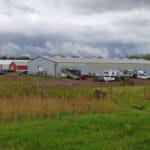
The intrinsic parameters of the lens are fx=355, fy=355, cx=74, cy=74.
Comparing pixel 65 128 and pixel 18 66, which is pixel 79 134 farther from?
pixel 18 66

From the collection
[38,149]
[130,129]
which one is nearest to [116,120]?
[130,129]

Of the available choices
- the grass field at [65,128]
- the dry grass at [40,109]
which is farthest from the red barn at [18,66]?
the grass field at [65,128]

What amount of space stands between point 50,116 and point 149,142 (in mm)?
5556

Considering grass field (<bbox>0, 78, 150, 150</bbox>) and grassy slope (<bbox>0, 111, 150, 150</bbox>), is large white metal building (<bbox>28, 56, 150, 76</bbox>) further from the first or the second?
grassy slope (<bbox>0, 111, 150, 150</bbox>)

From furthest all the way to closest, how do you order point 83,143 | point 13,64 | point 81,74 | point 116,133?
point 13,64 → point 81,74 → point 116,133 → point 83,143

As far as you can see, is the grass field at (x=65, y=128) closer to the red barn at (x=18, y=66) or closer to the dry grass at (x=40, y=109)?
the dry grass at (x=40, y=109)

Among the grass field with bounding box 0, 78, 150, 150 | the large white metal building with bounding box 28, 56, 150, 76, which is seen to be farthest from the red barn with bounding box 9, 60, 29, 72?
the grass field with bounding box 0, 78, 150, 150

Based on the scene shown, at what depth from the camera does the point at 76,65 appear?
3351 inches

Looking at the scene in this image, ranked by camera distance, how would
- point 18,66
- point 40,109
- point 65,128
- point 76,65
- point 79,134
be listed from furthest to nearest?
1. point 18,66
2. point 76,65
3. point 40,109
4. point 65,128
5. point 79,134

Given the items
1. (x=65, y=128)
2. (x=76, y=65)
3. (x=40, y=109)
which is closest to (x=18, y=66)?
(x=76, y=65)

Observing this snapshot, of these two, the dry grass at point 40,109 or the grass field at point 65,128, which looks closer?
the grass field at point 65,128

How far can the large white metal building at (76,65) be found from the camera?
8325 centimetres

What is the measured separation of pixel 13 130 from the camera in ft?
34.5

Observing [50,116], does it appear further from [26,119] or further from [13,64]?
[13,64]
